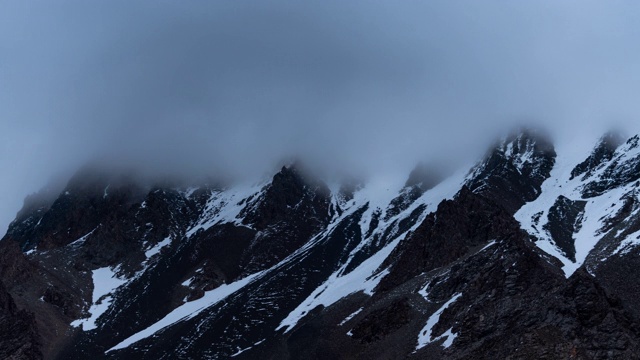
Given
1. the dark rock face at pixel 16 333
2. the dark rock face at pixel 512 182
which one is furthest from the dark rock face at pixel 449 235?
the dark rock face at pixel 16 333

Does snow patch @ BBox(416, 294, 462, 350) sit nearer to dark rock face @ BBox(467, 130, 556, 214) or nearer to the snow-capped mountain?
the snow-capped mountain

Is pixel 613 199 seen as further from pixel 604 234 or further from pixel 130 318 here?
pixel 130 318

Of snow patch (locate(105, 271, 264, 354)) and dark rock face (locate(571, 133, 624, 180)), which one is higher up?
snow patch (locate(105, 271, 264, 354))

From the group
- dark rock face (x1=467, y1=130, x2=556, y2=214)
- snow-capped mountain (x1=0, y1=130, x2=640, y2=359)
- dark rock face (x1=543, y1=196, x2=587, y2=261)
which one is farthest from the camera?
dark rock face (x1=467, y1=130, x2=556, y2=214)

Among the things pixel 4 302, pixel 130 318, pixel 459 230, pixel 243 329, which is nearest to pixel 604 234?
pixel 459 230

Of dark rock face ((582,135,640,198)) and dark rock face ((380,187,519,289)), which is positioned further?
dark rock face ((582,135,640,198))

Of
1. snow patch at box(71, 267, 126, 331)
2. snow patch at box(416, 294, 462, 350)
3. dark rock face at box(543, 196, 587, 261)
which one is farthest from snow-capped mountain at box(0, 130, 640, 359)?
snow patch at box(71, 267, 126, 331)

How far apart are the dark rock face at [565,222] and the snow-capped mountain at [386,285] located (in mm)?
560

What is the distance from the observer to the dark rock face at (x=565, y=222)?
12712 cm

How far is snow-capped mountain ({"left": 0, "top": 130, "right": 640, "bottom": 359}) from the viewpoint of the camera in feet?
230

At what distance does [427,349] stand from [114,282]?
404ft

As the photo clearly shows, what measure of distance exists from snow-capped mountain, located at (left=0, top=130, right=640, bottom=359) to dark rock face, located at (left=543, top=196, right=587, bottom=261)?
1.84 feet

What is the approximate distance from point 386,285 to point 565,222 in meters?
54.4

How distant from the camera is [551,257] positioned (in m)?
116
